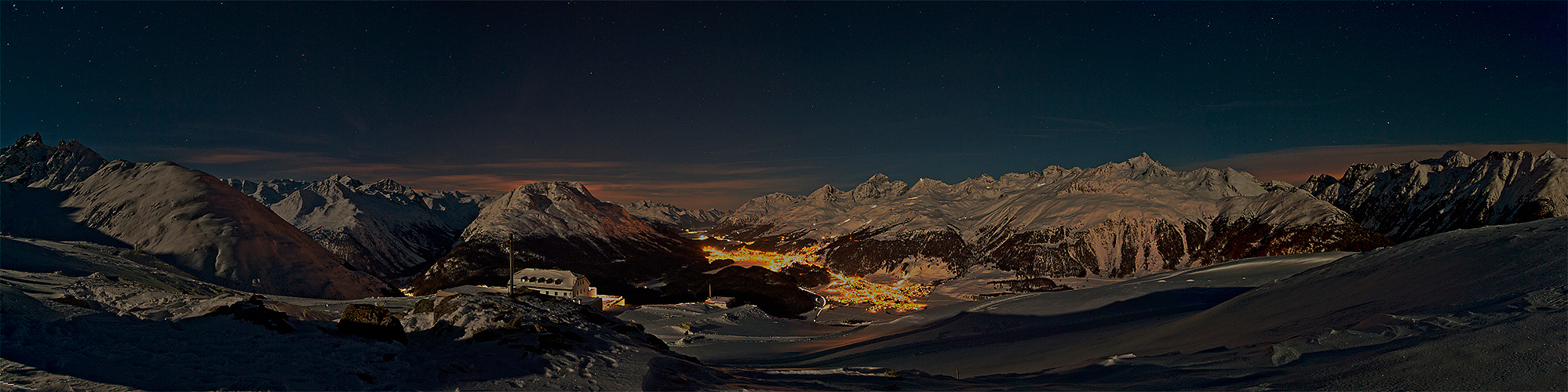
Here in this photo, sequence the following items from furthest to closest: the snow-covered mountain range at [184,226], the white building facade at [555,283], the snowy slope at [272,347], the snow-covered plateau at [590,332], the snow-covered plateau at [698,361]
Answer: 1. the white building facade at [555,283]
2. the snow-covered mountain range at [184,226]
3. the snow-covered plateau at [590,332]
4. the snow-covered plateau at [698,361]
5. the snowy slope at [272,347]

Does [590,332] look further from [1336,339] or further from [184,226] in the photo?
[184,226]

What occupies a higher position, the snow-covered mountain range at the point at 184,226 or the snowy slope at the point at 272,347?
the snow-covered mountain range at the point at 184,226

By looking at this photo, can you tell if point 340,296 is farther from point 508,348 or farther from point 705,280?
point 705,280

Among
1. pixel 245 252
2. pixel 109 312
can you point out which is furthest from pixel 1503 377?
pixel 245 252

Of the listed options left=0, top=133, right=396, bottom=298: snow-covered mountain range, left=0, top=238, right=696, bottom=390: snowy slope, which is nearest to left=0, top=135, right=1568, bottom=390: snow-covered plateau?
left=0, top=238, right=696, bottom=390: snowy slope

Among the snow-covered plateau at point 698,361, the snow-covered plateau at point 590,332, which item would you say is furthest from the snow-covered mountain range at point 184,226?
the snow-covered plateau at point 698,361

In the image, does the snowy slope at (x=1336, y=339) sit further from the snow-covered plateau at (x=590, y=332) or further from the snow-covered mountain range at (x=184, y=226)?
the snow-covered mountain range at (x=184, y=226)
